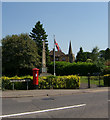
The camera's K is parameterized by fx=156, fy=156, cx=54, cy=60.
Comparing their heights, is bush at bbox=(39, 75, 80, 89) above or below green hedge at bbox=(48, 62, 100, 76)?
below

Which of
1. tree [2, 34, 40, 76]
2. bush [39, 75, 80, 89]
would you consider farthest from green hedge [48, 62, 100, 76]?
bush [39, 75, 80, 89]

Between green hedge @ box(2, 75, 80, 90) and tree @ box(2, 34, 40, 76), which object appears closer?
green hedge @ box(2, 75, 80, 90)

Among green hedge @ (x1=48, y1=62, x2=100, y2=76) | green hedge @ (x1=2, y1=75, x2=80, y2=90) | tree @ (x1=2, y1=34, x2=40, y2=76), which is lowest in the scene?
green hedge @ (x1=2, y1=75, x2=80, y2=90)

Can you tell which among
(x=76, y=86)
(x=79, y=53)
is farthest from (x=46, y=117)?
(x=79, y=53)

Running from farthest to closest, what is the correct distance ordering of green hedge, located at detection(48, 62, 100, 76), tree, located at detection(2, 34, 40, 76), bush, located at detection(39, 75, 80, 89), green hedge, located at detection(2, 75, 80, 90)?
green hedge, located at detection(48, 62, 100, 76) → tree, located at detection(2, 34, 40, 76) → bush, located at detection(39, 75, 80, 89) → green hedge, located at detection(2, 75, 80, 90)

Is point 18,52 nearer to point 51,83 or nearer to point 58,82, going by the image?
point 51,83

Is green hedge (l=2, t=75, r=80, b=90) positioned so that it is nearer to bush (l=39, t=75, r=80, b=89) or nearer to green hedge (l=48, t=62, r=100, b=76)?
bush (l=39, t=75, r=80, b=89)

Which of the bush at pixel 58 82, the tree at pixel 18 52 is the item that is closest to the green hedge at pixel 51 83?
the bush at pixel 58 82

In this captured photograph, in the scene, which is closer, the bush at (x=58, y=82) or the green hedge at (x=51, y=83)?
the green hedge at (x=51, y=83)

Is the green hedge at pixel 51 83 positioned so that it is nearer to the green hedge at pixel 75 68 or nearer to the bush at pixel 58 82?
the bush at pixel 58 82

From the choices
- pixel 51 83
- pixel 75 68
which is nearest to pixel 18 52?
pixel 75 68

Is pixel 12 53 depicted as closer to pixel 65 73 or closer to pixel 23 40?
pixel 23 40

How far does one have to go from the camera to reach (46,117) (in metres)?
6.61

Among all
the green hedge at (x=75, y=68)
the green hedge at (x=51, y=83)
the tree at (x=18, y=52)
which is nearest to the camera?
the green hedge at (x=51, y=83)
